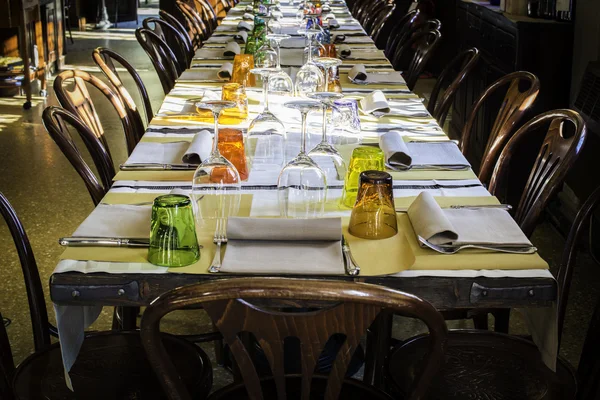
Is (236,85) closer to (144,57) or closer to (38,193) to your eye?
(38,193)

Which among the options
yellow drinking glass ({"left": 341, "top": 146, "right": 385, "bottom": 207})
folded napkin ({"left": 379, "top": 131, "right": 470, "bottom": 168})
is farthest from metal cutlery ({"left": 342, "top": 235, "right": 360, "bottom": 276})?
folded napkin ({"left": 379, "top": 131, "right": 470, "bottom": 168})

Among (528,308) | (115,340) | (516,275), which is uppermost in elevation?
(516,275)

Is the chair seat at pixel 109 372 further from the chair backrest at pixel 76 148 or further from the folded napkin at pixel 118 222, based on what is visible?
the chair backrest at pixel 76 148

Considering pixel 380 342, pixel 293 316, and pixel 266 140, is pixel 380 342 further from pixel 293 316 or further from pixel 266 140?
pixel 293 316

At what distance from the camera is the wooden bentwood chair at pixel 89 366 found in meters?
1.85

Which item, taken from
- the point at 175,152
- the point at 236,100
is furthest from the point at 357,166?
the point at 236,100

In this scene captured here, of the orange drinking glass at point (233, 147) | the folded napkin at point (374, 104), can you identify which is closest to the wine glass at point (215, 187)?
the orange drinking glass at point (233, 147)

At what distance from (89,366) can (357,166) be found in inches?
31.0

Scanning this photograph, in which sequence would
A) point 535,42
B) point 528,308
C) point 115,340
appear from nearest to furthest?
point 528,308, point 115,340, point 535,42

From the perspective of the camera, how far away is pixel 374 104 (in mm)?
3119

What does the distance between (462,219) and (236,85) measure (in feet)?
4.38

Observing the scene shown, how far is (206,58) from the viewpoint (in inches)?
175

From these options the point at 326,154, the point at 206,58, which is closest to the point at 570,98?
the point at 206,58

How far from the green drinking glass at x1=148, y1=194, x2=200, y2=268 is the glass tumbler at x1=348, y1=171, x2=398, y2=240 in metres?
0.37
